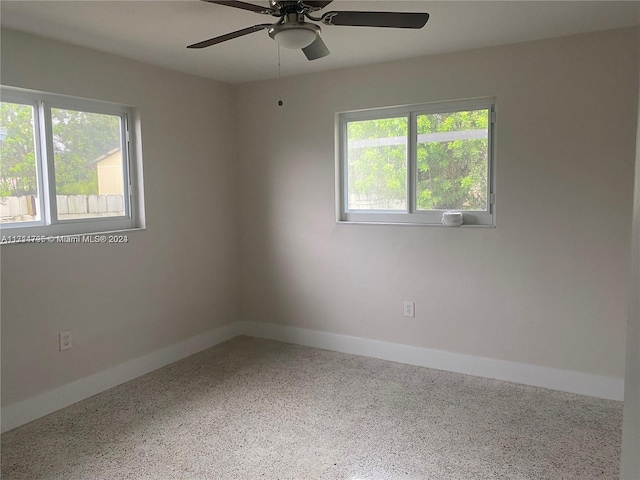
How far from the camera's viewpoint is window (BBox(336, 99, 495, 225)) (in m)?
3.32

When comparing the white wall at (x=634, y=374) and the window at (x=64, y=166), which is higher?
the window at (x=64, y=166)

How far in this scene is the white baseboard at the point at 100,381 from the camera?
2.72m

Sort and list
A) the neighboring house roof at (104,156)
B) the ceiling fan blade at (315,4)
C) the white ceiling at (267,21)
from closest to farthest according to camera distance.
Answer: the ceiling fan blade at (315,4) → the white ceiling at (267,21) → the neighboring house roof at (104,156)

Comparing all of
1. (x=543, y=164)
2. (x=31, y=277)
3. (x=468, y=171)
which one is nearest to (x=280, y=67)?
(x=468, y=171)

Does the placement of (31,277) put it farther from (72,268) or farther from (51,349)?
(51,349)

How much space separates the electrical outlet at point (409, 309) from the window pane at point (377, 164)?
2.48 ft

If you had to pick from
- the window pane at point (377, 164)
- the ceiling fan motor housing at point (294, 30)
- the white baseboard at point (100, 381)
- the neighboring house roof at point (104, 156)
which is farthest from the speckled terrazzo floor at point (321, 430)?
the ceiling fan motor housing at point (294, 30)

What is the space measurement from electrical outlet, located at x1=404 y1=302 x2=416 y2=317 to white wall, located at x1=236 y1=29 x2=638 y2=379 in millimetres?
32

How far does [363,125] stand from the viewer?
3.77 metres

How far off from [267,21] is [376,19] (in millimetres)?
938

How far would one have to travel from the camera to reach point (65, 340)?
297 centimetres

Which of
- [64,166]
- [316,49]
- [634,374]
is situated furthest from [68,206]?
[634,374]

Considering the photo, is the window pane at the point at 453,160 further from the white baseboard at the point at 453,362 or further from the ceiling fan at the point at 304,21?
the ceiling fan at the point at 304,21

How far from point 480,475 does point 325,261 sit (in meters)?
2.12
